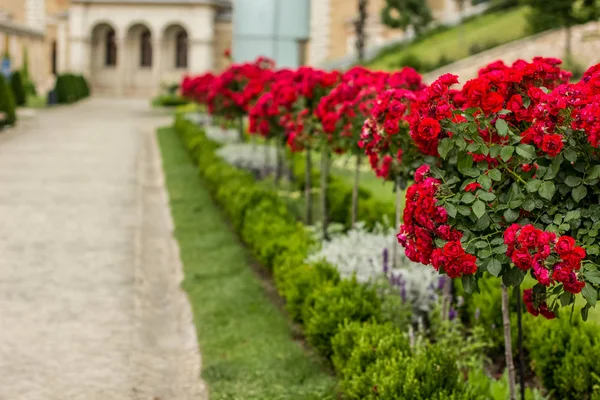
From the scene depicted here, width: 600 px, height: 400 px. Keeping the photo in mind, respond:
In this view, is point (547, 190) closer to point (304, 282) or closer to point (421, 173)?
point (421, 173)

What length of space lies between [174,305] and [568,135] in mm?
4536

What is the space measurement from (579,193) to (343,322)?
2353 mm

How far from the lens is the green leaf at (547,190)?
3.25 m

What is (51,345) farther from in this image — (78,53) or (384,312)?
(78,53)

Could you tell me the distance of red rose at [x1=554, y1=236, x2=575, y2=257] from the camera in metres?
2.94

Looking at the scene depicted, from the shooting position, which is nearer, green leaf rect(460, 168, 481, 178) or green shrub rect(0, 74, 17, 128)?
green leaf rect(460, 168, 481, 178)

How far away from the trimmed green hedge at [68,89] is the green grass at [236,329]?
27520 millimetres

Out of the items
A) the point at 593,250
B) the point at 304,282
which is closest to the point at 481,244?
the point at 593,250

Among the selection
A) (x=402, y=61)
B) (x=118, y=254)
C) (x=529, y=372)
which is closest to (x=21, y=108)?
(x=402, y=61)

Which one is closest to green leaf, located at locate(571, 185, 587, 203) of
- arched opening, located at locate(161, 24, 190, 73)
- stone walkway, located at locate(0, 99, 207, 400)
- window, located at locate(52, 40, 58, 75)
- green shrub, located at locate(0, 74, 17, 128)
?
stone walkway, located at locate(0, 99, 207, 400)

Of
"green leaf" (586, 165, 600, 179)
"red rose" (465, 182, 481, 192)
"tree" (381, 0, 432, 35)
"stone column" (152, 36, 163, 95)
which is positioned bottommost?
"red rose" (465, 182, 481, 192)

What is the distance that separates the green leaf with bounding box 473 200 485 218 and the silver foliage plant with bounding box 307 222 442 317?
99.1 inches

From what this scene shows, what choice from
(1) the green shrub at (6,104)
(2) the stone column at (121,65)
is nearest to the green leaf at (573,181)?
(1) the green shrub at (6,104)

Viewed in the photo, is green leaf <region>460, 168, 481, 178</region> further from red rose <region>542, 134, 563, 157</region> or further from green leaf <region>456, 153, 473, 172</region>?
red rose <region>542, 134, 563, 157</region>
